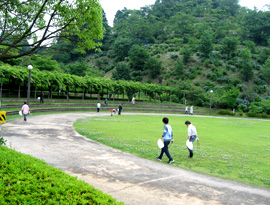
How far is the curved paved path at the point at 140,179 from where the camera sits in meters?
5.31

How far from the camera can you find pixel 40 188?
12.3ft

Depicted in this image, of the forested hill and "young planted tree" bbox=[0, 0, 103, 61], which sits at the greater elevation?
the forested hill

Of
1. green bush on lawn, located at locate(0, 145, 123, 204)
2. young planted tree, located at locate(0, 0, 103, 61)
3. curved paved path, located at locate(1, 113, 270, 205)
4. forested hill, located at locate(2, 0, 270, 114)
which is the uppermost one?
forested hill, located at locate(2, 0, 270, 114)

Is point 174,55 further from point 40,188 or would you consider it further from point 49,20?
point 40,188

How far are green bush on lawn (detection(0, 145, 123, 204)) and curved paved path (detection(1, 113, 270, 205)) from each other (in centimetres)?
156

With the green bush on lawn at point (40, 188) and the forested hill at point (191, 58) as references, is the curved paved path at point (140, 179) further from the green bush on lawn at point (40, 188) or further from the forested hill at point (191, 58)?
the forested hill at point (191, 58)

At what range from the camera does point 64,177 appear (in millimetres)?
4289

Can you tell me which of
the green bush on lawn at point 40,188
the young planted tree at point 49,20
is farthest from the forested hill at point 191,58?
the green bush on lawn at point 40,188

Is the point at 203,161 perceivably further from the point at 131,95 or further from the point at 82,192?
the point at 131,95

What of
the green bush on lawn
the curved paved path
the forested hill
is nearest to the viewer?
the green bush on lawn

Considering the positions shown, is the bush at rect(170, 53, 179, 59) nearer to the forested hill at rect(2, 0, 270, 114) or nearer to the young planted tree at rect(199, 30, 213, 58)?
the forested hill at rect(2, 0, 270, 114)

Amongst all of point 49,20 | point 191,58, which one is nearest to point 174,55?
point 191,58

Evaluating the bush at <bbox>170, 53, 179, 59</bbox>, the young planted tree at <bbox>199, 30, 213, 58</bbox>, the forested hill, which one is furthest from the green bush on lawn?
the bush at <bbox>170, 53, 179, 59</bbox>

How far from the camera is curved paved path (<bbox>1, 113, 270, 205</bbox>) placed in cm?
531
